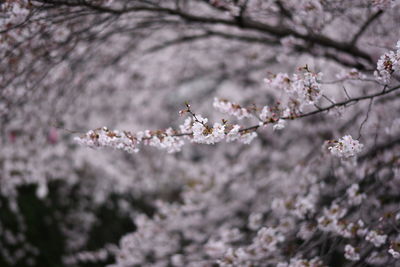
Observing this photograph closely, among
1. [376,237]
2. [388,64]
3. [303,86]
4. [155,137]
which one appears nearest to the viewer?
[388,64]

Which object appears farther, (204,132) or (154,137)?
(154,137)

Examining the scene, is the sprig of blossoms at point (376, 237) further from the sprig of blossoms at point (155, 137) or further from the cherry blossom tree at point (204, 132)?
the sprig of blossoms at point (155, 137)

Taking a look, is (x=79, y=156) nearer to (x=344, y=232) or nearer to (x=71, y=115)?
(x=71, y=115)

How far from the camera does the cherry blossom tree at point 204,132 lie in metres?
2.28

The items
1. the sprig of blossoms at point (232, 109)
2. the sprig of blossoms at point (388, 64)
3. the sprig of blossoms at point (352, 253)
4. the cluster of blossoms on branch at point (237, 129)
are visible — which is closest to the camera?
the sprig of blossoms at point (388, 64)

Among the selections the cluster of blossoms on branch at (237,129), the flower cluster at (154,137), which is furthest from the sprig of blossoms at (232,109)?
the flower cluster at (154,137)

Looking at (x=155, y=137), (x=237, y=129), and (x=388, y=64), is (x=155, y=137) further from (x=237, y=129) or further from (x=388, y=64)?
(x=388, y=64)

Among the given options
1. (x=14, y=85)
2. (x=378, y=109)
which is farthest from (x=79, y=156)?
(x=378, y=109)

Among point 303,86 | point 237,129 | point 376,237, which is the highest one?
point 303,86

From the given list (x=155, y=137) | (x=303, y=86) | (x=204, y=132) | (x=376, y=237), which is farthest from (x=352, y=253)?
(x=155, y=137)

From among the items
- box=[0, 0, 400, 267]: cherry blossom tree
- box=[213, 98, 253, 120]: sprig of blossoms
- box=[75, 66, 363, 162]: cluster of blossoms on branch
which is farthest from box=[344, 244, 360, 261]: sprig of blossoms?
box=[213, 98, 253, 120]: sprig of blossoms

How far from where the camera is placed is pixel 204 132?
187cm

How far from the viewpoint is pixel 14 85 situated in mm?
3080

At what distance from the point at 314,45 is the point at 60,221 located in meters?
4.83
